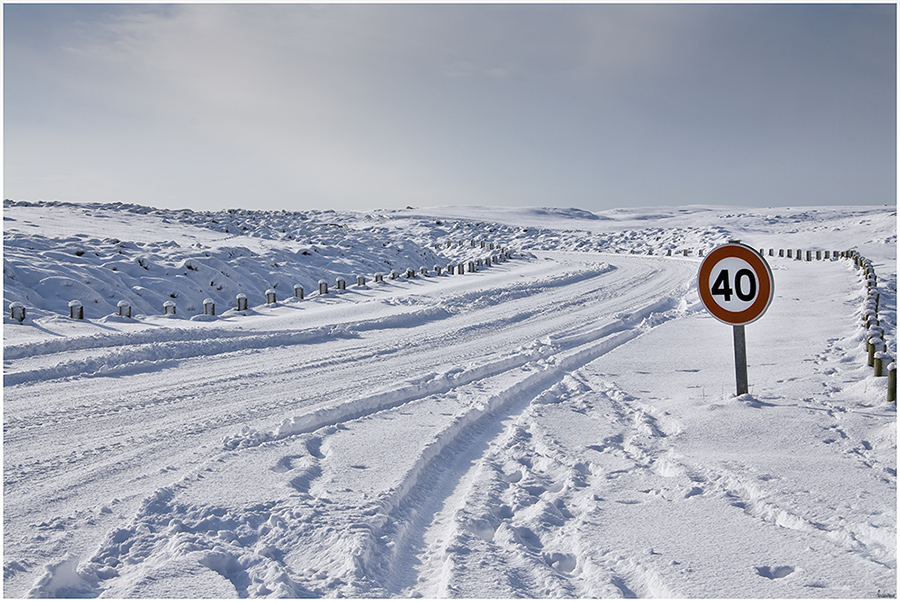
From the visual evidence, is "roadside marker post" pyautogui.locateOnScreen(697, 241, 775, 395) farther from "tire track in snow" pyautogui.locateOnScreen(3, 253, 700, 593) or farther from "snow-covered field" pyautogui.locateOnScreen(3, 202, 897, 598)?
"tire track in snow" pyautogui.locateOnScreen(3, 253, 700, 593)

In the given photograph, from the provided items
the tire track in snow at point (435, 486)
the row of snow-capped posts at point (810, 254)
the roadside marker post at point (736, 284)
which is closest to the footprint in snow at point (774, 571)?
the tire track in snow at point (435, 486)

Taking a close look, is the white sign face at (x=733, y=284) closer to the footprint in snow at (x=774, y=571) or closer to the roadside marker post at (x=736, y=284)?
the roadside marker post at (x=736, y=284)

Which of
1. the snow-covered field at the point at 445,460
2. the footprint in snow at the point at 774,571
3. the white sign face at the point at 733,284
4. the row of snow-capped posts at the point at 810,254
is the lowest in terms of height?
the footprint in snow at the point at 774,571

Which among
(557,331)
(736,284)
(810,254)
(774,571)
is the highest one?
(736,284)

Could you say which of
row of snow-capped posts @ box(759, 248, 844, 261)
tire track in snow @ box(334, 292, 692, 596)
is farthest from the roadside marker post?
row of snow-capped posts @ box(759, 248, 844, 261)

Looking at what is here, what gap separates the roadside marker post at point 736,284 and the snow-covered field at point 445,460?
915 millimetres

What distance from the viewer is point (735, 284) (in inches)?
225

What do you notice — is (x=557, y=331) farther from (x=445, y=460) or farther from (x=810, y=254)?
(x=810, y=254)

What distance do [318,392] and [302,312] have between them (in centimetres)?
678

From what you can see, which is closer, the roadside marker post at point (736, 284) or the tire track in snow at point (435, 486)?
the tire track in snow at point (435, 486)

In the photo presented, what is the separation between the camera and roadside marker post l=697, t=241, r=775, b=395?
18.3ft

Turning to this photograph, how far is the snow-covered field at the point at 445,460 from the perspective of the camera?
3.21 m

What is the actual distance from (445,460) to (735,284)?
10.5 feet

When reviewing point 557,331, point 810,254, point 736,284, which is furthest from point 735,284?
point 810,254
